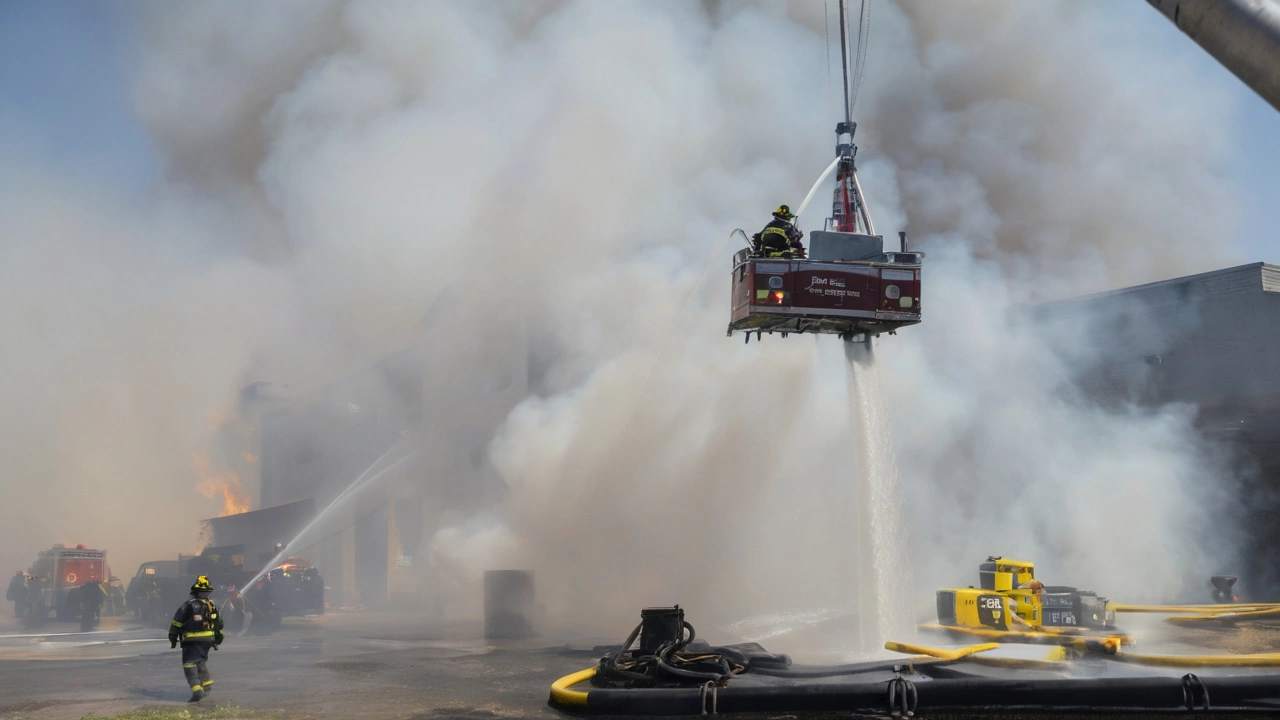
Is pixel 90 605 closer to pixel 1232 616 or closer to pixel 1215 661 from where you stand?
pixel 1215 661

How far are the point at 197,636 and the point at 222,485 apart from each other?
26.4 m

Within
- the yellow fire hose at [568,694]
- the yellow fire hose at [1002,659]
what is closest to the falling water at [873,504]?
the yellow fire hose at [1002,659]

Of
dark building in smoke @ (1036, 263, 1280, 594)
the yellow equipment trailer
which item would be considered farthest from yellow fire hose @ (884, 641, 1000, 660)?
dark building in smoke @ (1036, 263, 1280, 594)

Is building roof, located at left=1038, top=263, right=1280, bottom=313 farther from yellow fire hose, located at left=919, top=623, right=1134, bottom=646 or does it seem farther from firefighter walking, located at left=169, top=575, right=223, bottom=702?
firefighter walking, located at left=169, top=575, right=223, bottom=702

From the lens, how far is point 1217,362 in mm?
23391

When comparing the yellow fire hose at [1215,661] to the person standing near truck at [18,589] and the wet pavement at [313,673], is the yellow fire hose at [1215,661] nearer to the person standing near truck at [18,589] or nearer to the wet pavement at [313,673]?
the wet pavement at [313,673]

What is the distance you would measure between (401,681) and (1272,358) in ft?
70.6

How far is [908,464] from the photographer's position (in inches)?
853

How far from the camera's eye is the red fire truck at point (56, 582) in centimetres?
2239

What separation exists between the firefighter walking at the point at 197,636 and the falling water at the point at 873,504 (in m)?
8.31

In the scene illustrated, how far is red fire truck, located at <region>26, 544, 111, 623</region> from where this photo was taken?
22391 mm

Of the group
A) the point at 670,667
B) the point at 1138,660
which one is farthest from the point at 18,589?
the point at 1138,660

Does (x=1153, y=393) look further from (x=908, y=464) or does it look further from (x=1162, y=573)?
(x=908, y=464)

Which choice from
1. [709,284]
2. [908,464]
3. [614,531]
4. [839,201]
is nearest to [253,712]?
[839,201]
